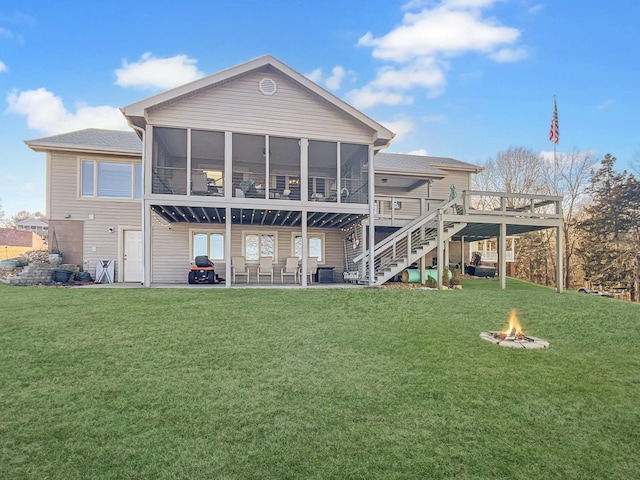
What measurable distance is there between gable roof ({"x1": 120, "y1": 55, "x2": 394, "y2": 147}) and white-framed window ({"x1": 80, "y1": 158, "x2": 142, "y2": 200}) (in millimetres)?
3596

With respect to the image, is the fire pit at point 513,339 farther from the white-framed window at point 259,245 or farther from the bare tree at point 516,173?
the bare tree at point 516,173

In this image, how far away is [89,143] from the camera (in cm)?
1355

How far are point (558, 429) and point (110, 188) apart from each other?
1489cm

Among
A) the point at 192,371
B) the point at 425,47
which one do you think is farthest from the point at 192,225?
the point at 425,47

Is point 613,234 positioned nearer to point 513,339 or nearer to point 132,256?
point 513,339

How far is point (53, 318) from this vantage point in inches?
265

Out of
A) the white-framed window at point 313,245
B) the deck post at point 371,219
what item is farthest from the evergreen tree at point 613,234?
the deck post at point 371,219

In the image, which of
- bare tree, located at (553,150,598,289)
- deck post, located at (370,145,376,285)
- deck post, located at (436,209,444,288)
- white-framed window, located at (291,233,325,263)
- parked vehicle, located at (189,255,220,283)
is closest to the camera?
deck post, located at (370,145,376,285)

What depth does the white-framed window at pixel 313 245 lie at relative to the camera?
15.2m

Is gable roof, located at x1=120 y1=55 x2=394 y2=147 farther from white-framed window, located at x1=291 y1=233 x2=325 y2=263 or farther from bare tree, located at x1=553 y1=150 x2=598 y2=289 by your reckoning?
bare tree, located at x1=553 y1=150 x2=598 y2=289

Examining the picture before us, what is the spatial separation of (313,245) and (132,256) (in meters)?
6.94

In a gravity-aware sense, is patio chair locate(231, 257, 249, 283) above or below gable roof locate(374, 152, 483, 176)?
below

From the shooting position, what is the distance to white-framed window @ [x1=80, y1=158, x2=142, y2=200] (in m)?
13.6

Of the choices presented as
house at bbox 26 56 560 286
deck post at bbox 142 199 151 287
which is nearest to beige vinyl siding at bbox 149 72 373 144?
house at bbox 26 56 560 286
